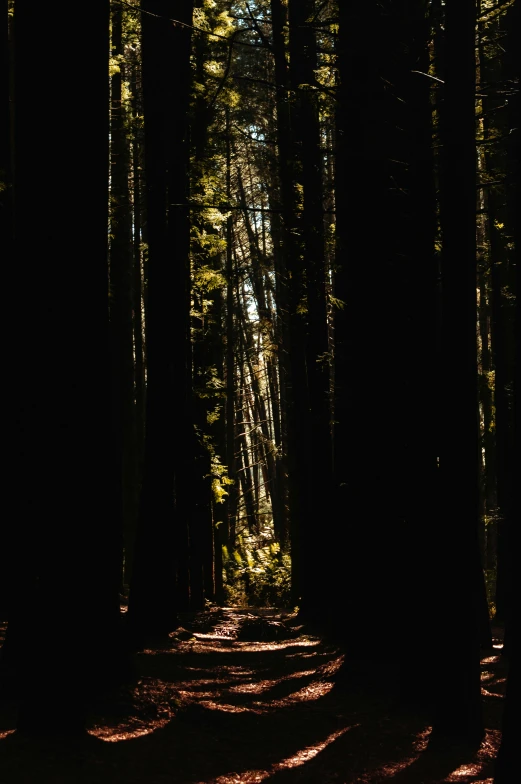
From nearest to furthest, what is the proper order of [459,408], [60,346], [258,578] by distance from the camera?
[60,346], [459,408], [258,578]

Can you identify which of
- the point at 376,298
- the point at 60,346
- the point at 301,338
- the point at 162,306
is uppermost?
the point at 301,338

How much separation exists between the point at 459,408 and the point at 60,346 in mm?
3239

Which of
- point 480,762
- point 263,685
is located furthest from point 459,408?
point 263,685

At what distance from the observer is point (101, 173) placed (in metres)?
6.24

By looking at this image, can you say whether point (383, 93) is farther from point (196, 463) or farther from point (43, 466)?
point (196, 463)

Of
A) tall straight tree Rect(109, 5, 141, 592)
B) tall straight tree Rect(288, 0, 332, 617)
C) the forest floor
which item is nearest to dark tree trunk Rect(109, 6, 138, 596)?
tall straight tree Rect(109, 5, 141, 592)

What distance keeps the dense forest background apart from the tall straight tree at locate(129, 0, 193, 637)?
0.15 feet

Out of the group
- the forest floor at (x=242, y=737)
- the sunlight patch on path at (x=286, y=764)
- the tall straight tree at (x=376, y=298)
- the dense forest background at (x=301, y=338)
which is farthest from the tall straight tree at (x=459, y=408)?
the tall straight tree at (x=376, y=298)

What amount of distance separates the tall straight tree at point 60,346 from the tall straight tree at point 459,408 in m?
2.81

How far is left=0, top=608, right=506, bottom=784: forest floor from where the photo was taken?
557 cm

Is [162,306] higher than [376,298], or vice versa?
[162,306]

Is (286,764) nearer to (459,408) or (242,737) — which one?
(242,737)

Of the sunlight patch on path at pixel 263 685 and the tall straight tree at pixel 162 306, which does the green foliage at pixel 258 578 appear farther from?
the sunlight patch on path at pixel 263 685

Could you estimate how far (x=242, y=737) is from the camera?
289 inches
